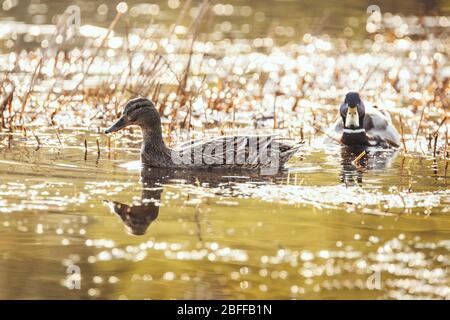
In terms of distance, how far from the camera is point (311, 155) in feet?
42.2

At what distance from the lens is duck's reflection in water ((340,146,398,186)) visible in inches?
442

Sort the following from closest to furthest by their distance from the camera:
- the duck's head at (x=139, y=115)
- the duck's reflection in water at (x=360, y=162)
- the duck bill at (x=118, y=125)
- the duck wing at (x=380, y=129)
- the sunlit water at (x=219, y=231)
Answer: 1. the sunlit water at (x=219, y=231)
2. the duck's reflection in water at (x=360, y=162)
3. the duck bill at (x=118, y=125)
4. the duck's head at (x=139, y=115)
5. the duck wing at (x=380, y=129)

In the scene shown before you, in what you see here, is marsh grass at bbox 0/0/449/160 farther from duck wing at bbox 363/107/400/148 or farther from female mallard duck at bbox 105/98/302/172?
female mallard duck at bbox 105/98/302/172

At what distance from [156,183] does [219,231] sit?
7.34ft

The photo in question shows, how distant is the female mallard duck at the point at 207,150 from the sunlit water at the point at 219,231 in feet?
0.75

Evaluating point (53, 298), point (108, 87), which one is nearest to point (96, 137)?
point (108, 87)

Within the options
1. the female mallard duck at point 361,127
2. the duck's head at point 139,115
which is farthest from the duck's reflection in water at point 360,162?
the duck's head at point 139,115

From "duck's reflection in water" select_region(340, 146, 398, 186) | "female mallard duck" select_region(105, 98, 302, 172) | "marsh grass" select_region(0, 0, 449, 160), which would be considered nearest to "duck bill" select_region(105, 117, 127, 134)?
"female mallard duck" select_region(105, 98, 302, 172)

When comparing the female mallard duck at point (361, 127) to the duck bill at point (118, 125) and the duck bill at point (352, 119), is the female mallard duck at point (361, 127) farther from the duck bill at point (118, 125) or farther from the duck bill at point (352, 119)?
the duck bill at point (118, 125)

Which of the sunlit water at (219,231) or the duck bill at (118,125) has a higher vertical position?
the duck bill at (118,125)

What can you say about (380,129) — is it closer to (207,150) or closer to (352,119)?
(352,119)

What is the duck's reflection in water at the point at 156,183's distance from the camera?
29.3 ft

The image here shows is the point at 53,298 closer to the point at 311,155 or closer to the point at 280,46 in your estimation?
the point at 311,155
